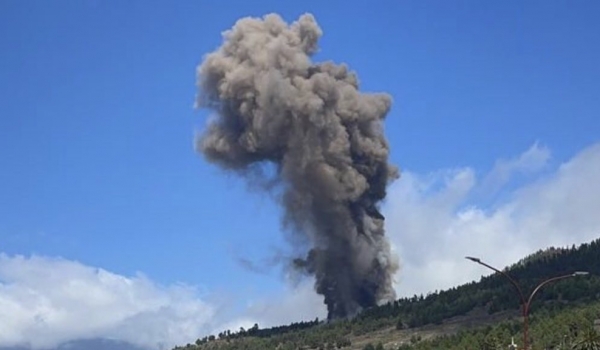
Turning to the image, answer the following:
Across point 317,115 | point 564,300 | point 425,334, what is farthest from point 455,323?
point 317,115

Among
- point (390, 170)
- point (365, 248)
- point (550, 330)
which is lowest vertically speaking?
point (550, 330)

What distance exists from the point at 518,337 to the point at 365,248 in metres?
43.0

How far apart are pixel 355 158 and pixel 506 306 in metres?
49.5

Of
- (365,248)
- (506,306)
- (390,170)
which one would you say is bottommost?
(506,306)

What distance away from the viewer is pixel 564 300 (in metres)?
199

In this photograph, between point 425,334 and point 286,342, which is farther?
A: point 286,342

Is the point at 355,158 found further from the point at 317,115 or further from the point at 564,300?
the point at 564,300

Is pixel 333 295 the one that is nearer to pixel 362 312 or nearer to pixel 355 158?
pixel 362 312

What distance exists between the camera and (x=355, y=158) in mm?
180250

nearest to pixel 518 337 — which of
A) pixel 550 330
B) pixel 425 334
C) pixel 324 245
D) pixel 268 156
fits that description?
pixel 550 330

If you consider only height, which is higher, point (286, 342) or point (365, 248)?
point (365, 248)

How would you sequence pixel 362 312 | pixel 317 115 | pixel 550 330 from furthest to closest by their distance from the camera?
pixel 362 312
pixel 317 115
pixel 550 330

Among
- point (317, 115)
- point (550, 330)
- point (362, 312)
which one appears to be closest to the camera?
point (550, 330)

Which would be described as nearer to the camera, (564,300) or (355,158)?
(355,158)
